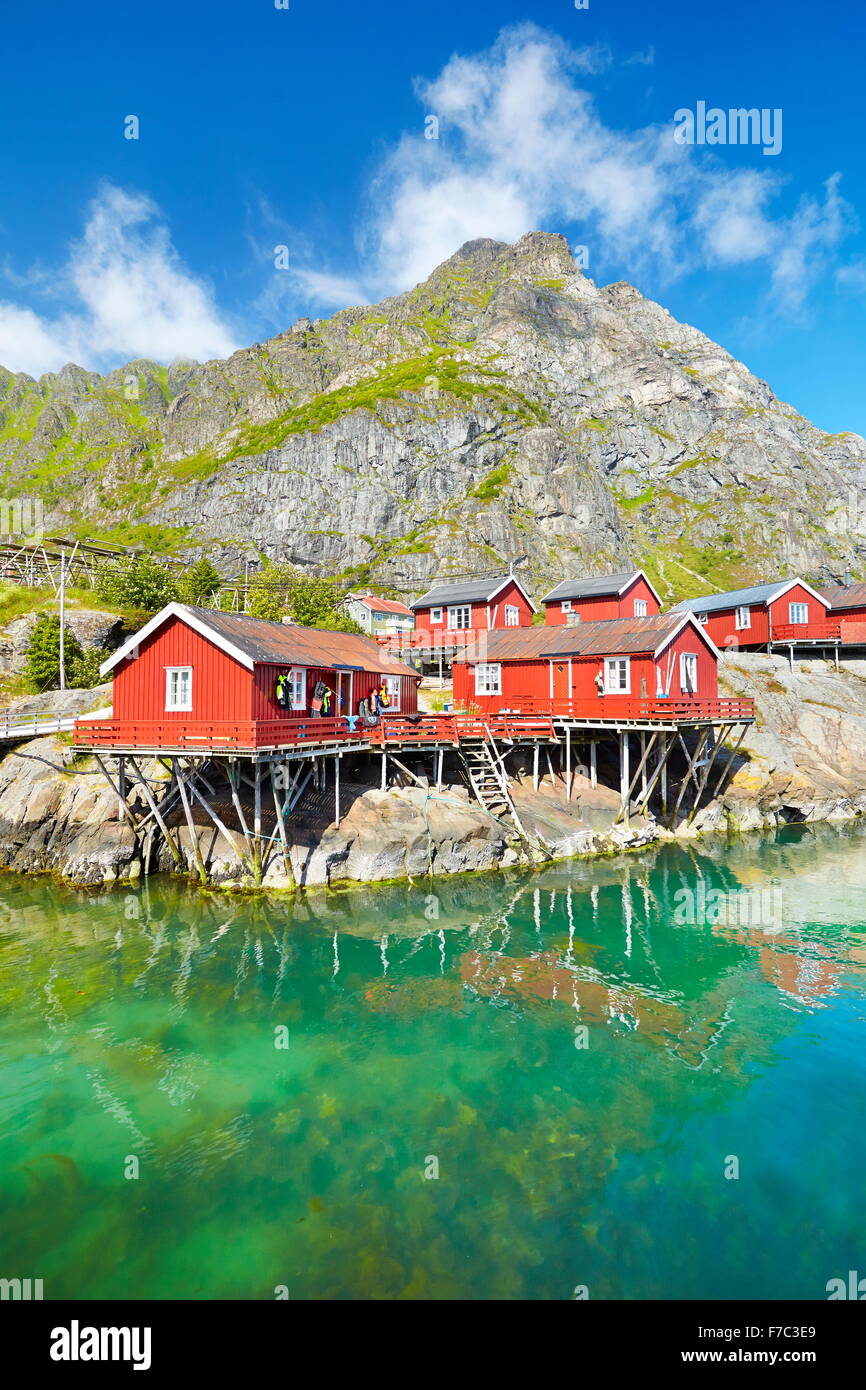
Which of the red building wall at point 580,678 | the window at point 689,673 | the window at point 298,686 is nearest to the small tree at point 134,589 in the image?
the red building wall at point 580,678

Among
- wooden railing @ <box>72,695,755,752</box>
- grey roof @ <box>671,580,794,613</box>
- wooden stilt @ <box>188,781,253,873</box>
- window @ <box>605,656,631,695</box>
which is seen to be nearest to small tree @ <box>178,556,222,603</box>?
wooden railing @ <box>72,695,755,752</box>

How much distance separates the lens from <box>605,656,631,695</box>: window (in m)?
30.1

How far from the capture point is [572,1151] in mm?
10320

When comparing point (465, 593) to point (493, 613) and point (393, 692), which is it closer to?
point (493, 613)

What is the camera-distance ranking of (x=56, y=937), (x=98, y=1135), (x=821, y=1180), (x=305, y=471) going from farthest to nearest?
(x=305, y=471)
(x=56, y=937)
(x=98, y=1135)
(x=821, y=1180)

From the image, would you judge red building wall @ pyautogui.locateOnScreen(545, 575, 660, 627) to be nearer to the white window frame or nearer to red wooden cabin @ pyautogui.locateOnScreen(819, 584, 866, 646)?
red wooden cabin @ pyautogui.locateOnScreen(819, 584, 866, 646)

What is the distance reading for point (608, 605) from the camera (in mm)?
45562

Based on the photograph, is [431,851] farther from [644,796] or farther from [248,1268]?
[248,1268]

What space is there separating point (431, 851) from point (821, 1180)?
16.2 metres

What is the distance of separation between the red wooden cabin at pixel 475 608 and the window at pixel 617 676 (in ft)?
50.8

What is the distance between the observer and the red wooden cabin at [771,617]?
150 ft

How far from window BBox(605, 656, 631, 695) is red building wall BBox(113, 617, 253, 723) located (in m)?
17.4

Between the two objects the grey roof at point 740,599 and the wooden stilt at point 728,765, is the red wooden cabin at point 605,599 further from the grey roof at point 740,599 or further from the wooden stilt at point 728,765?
the wooden stilt at point 728,765

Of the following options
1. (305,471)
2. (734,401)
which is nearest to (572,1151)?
(305,471)
